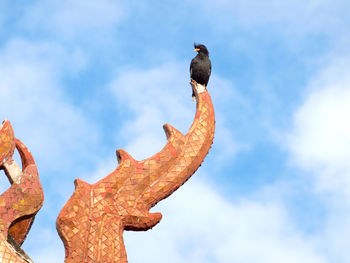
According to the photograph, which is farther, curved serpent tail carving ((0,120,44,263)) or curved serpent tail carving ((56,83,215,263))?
curved serpent tail carving ((56,83,215,263))

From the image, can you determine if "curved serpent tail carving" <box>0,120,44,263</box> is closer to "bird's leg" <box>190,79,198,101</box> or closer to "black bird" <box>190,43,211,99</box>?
"bird's leg" <box>190,79,198,101</box>

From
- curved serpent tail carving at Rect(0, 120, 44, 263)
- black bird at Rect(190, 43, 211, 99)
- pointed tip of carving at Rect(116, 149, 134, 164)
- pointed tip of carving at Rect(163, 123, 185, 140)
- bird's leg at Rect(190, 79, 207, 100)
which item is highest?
black bird at Rect(190, 43, 211, 99)

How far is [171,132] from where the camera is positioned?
37.2ft

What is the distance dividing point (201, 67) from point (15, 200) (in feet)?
13.2

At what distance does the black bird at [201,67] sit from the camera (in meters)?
12.4

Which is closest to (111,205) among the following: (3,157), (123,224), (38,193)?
(123,224)

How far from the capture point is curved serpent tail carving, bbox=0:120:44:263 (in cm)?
981

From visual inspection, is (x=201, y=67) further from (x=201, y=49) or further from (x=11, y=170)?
(x=11, y=170)

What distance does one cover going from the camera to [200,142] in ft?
37.5

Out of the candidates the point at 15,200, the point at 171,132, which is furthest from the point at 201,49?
the point at 15,200

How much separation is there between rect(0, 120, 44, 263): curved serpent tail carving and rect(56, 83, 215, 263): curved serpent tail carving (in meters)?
0.53

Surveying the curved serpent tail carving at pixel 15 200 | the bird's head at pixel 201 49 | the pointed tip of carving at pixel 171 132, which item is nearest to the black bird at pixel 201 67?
the bird's head at pixel 201 49

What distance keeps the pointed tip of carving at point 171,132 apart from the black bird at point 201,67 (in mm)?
1050

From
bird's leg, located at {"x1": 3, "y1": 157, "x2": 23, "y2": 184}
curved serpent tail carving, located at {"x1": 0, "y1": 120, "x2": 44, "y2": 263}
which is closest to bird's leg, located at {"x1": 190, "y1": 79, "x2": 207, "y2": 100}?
curved serpent tail carving, located at {"x1": 0, "y1": 120, "x2": 44, "y2": 263}
